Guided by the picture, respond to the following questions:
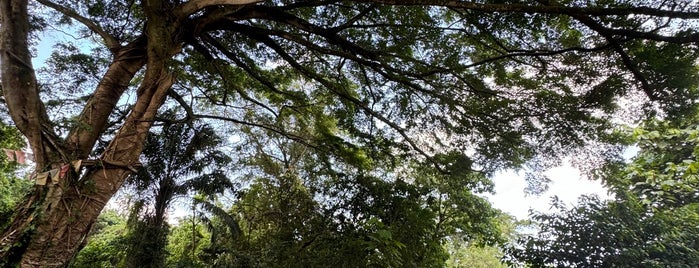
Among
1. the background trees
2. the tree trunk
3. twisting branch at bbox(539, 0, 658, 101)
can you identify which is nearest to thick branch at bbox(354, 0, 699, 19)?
twisting branch at bbox(539, 0, 658, 101)

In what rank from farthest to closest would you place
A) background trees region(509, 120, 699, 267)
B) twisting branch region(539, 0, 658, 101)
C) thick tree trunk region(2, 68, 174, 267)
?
background trees region(509, 120, 699, 267)
twisting branch region(539, 0, 658, 101)
thick tree trunk region(2, 68, 174, 267)

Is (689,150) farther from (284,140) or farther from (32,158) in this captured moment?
(32,158)

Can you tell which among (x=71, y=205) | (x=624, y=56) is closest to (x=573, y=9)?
(x=624, y=56)

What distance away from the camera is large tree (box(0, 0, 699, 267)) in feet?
8.96

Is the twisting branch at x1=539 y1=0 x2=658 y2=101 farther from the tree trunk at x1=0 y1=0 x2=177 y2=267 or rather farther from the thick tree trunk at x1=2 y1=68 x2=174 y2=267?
the thick tree trunk at x1=2 y1=68 x2=174 y2=267

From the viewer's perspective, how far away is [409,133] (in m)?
5.77

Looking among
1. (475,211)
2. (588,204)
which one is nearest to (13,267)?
(588,204)

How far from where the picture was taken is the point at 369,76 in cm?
568

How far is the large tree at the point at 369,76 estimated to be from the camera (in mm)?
2732

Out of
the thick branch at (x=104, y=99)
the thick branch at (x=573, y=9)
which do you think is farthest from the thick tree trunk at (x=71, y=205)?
the thick branch at (x=573, y=9)

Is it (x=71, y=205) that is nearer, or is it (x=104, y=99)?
(x=71, y=205)

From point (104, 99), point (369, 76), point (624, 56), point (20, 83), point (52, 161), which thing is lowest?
point (52, 161)

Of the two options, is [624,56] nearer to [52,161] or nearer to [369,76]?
[369,76]

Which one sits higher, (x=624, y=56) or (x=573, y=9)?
(x=624, y=56)
